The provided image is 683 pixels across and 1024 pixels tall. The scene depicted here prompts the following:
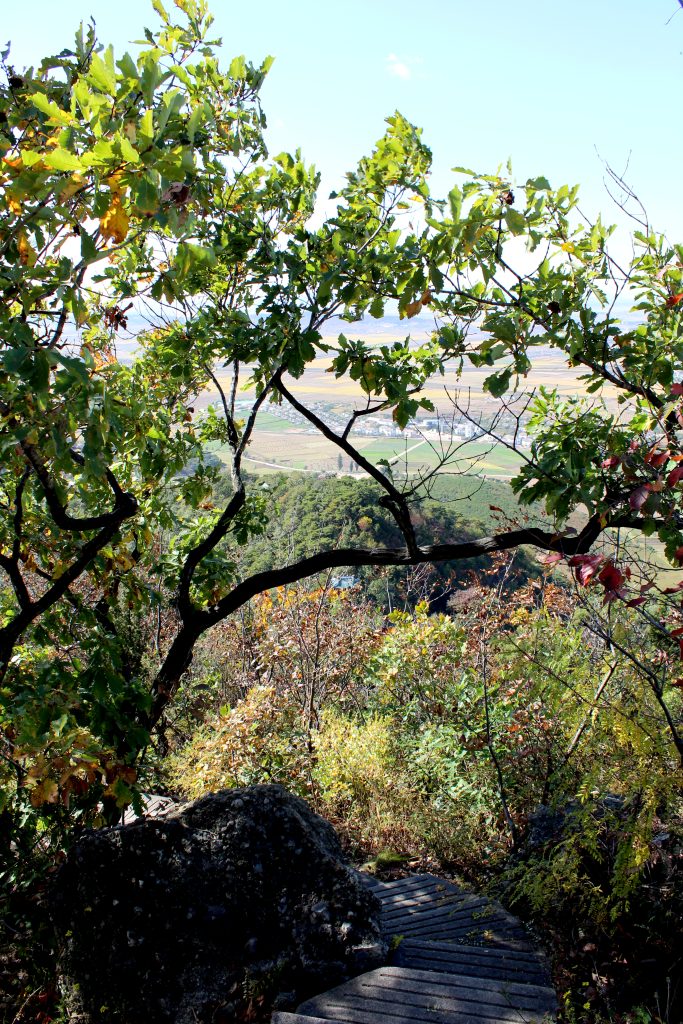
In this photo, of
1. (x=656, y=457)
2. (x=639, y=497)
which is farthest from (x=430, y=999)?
(x=656, y=457)

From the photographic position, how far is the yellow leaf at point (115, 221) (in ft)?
6.26

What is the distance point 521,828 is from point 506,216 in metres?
3.79

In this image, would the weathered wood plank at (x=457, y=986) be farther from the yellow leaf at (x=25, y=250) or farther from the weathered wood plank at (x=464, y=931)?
the yellow leaf at (x=25, y=250)

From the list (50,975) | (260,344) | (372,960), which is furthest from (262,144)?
(50,975)

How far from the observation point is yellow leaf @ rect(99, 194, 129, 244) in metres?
1.91

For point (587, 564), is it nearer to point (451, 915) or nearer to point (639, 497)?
point (639, 497)

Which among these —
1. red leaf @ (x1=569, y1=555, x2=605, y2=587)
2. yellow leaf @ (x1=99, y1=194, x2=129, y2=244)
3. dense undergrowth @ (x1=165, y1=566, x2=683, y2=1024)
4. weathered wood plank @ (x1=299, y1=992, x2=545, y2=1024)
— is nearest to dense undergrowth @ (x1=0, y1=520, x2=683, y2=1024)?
dense undergrowth @ (x1=165, y1=566, x2=683, y2=1024)

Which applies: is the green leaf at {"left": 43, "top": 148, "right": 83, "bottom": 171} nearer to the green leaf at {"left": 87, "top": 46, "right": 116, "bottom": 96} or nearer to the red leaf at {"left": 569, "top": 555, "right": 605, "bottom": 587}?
the green leaf at {"left": 87, "top": 46, "right": 116, "bottom": 96}

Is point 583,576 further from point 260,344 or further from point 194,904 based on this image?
point 194,904

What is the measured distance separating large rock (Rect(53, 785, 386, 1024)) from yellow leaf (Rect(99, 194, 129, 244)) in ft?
8.90

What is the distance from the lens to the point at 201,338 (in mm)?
3416

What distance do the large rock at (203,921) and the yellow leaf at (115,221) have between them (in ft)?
8.90

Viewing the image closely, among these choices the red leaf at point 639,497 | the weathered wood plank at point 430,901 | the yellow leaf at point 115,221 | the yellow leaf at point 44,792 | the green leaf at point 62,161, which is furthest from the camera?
the weathered wood plank at point 430,901

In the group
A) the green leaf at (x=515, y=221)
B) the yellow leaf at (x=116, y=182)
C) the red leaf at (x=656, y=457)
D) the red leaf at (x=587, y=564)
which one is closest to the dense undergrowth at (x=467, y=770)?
the red leaf at (x=587, y=564)
